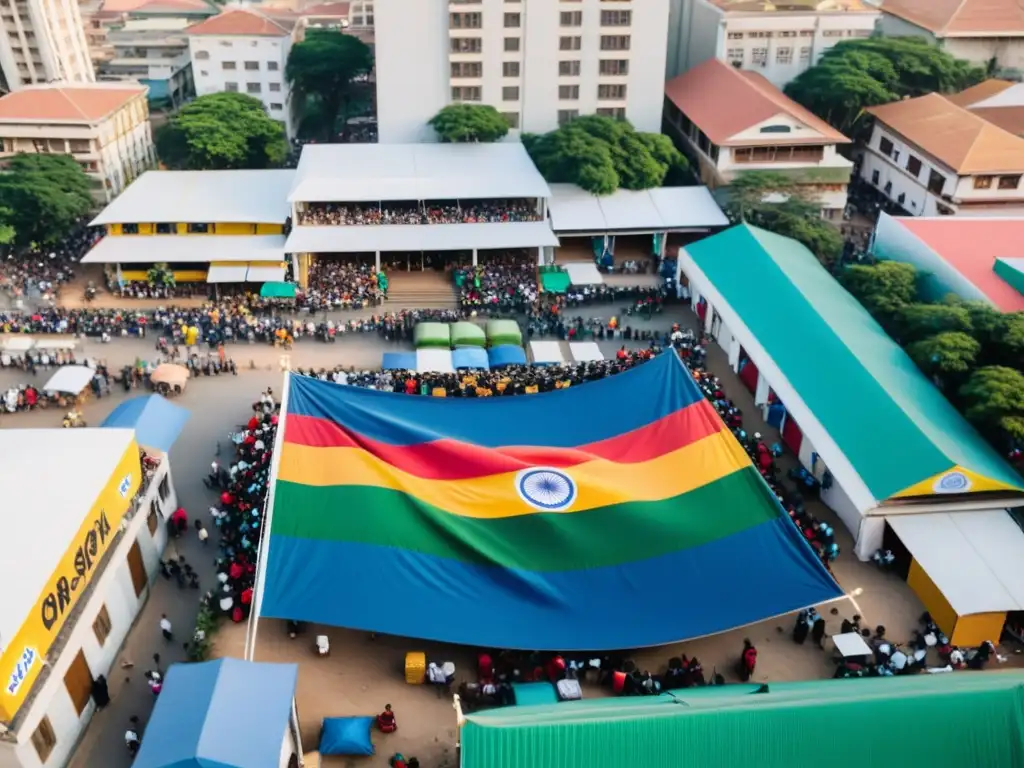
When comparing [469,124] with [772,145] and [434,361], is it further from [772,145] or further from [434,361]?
[434,361]

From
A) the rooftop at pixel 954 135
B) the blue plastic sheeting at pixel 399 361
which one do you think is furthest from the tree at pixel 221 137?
the rooftop at pixel 954 135

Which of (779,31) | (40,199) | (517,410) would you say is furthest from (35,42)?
(517,410)

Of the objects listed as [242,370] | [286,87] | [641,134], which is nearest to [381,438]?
[242,370]

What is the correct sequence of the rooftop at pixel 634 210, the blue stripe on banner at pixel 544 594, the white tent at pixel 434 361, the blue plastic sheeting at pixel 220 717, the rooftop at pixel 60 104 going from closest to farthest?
1. the blue plastic sheeting at pixel 220 717
2. the blue stripe on banner at pixel 544 594
3. the white tent at pixel 434 361
4. the rooftop at pixel 634 210
5. the rooftop at pixel 60 104

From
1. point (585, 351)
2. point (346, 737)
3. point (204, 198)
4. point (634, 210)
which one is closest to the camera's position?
point (346, 737)

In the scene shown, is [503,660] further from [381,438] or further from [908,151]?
[908,151]

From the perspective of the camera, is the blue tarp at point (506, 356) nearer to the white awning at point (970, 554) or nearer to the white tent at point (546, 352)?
the white tent at point (546, 352)
